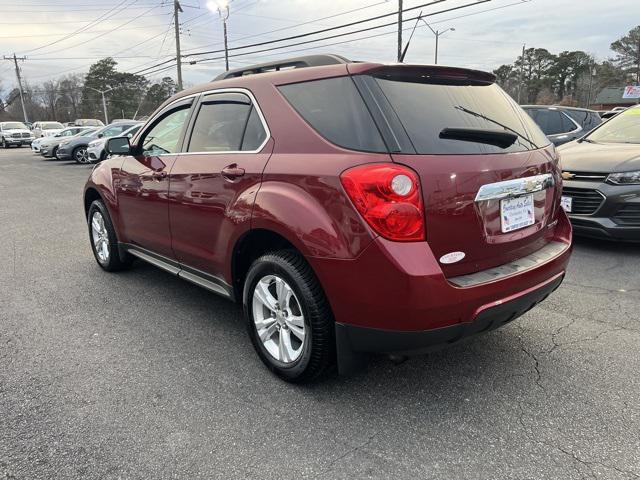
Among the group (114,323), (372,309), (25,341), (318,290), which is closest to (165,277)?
(114,323)

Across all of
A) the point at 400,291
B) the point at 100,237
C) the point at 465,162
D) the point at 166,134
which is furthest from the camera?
the point at 100,237

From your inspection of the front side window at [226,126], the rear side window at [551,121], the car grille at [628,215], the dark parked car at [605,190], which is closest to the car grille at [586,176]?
the dark parked car at [605,190]

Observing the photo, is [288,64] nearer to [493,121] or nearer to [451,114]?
[451,114]

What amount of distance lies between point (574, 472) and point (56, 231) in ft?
23.5

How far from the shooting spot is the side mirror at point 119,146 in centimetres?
422

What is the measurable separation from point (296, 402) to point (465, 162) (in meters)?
1.53

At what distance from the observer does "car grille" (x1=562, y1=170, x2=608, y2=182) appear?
5038 millimetres

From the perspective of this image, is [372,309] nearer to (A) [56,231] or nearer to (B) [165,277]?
(B) [165,277]

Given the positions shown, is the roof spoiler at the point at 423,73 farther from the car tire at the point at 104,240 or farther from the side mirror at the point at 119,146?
the car tire at the point at 104,240

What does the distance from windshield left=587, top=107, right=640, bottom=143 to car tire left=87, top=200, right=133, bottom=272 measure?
5791 mm

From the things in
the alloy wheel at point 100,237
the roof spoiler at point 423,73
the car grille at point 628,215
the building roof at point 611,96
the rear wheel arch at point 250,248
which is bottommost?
the alloy wheel at point 100,237

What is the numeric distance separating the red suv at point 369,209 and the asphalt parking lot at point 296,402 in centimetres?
33

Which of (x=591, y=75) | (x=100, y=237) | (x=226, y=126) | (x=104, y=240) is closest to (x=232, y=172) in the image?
(x=226, y=126)

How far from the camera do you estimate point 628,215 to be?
4.89 meters
